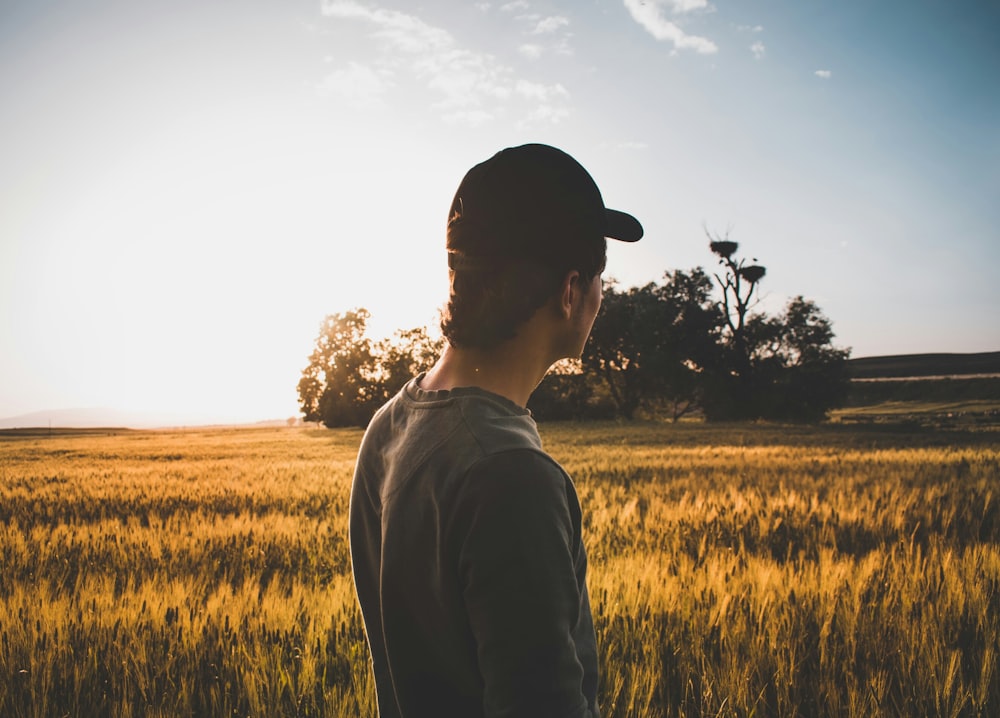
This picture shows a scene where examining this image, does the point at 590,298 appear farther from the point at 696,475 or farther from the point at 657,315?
the point at 657,315

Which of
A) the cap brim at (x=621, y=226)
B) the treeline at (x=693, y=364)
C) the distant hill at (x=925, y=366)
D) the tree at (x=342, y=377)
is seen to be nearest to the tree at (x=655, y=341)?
the treeline at (x=693, y=364)

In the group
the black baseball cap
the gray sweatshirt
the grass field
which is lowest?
the grass field

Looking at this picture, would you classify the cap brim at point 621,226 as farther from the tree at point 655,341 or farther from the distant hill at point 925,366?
the distant hill at point 925,366

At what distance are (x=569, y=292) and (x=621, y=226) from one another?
293 mm

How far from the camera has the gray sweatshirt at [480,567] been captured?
88 cm

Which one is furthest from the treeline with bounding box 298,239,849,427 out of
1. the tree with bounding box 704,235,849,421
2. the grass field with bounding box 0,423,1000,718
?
the grass field with bounding box 0,423,1000,718

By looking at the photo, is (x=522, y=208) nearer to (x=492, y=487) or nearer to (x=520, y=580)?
(x=492, y=487)

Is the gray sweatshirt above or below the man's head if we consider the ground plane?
below

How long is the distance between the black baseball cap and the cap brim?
0.13m

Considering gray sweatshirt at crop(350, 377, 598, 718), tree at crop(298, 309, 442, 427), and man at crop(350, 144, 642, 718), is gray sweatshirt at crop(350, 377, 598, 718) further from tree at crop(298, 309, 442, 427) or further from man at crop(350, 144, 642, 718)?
tree at crop(298, 309, 442, 427)

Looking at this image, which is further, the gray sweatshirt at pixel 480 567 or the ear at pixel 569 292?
the ear at pixel 569 292

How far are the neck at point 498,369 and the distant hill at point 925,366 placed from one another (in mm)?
55507

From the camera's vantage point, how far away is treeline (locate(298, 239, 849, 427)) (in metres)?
46.7

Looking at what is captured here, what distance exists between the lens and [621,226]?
1427 millimetres
